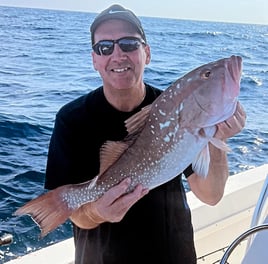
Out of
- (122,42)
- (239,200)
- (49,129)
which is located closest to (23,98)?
(49,129)

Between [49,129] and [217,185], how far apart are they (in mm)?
5580

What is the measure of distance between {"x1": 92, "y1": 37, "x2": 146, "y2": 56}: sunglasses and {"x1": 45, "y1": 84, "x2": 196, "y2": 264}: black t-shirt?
201 mm

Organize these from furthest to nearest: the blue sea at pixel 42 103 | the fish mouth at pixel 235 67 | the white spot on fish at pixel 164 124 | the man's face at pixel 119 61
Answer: the blue sea at pixel 42 103, the man's face at pixel 119 61, the white spot on fish at pixel 164 124, the fish mouth at pixel 235 67

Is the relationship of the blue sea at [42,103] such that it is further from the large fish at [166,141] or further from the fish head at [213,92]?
the fish head at [213,92]

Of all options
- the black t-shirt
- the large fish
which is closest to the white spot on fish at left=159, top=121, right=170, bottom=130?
the large fish

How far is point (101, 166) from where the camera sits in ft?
6.02

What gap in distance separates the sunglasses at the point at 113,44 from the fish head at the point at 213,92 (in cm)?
38

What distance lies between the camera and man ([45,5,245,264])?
1.95 m

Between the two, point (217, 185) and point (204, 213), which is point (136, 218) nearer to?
point (217, 185)

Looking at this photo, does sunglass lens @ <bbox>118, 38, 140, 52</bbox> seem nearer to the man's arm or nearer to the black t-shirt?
the black t-shirt

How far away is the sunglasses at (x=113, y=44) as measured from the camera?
1.95m

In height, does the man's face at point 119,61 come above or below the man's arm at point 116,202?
above

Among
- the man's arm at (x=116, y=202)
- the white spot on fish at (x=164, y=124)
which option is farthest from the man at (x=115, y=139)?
the white spot on fish at (x=164, y=124)

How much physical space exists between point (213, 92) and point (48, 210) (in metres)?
0.74
